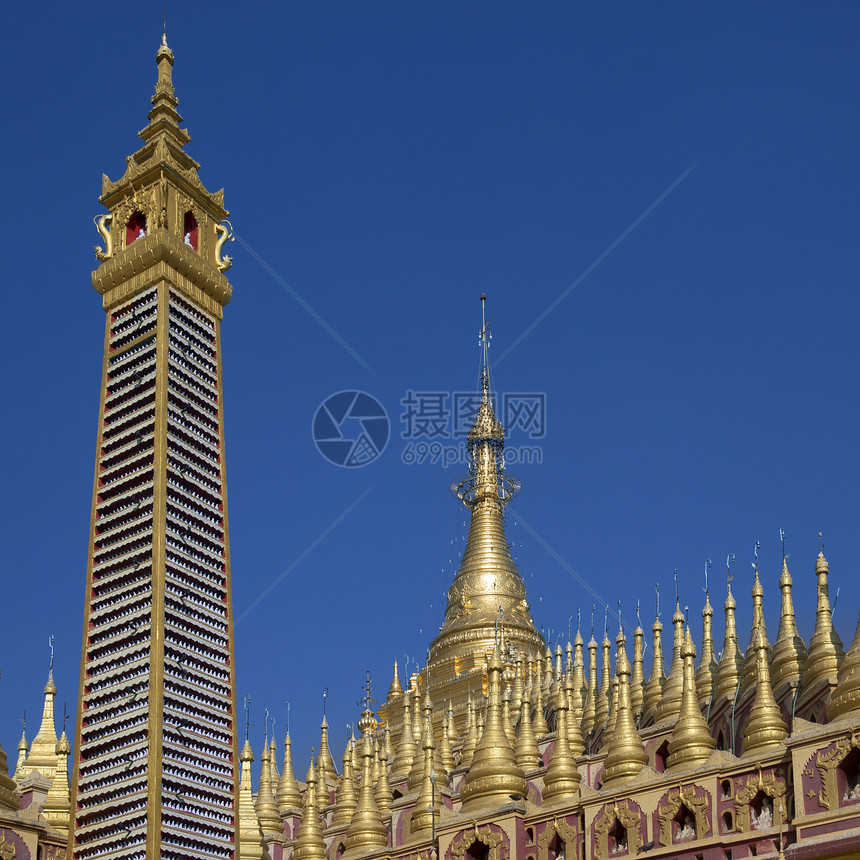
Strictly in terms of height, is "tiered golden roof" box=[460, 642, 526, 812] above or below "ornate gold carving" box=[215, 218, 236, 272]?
below

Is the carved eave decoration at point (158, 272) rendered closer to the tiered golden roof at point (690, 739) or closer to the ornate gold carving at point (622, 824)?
the tiered golden roof at point (690, 739)

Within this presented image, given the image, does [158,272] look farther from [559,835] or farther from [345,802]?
[559,835]

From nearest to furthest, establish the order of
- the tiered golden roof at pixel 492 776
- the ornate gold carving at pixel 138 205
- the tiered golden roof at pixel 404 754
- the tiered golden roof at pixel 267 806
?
the tiered golden roof at pixel 492 776 → the ornate gold carving at pixel 138 205 → the tiered golden roof at pixel 267 806 → the tiered golden roof at pixel 404 754

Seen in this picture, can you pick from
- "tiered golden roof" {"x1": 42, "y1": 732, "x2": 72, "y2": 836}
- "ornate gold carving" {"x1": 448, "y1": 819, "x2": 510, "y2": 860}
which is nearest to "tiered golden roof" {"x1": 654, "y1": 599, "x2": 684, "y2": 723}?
"ornate gold carving" {"x1": 448, "y1": 819, "x2": 510, "y2": 860}

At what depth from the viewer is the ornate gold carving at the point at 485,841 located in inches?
1582

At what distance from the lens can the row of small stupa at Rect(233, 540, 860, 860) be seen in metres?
39.9

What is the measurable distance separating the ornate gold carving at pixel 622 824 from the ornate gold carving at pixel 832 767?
5.11 metres

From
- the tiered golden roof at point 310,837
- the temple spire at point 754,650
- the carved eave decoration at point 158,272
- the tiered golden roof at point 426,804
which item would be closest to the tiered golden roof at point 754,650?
the temple spire at point 754,650

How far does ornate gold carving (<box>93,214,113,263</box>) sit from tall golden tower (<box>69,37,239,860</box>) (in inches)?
2.3

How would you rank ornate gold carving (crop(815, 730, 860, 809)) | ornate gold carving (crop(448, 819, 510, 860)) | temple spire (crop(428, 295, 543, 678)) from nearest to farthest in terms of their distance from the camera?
1. ornate gold carving (crop(815, 730, 860, 809))
2. ornate gold carving (crop(448, 819, 510, 860))
3. temple spire (crop(428, 295, 543, 678))

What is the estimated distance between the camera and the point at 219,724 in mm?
41719

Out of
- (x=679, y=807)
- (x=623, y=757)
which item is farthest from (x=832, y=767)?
(x=623, y=757)

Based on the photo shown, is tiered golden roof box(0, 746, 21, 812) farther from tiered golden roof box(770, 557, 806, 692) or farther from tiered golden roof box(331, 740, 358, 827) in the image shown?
tiered golden roof box(770, 557, 806, 692)

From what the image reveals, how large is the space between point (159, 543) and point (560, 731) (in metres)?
12.6
